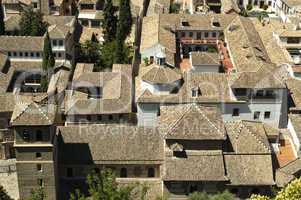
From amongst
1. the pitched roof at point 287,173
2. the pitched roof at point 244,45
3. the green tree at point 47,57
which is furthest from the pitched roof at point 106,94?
the pitched roof at point 287,173

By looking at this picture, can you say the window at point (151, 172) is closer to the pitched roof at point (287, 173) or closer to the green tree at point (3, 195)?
the pitched roof at point (287, 173)

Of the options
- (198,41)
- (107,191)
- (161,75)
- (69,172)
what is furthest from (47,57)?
(107,191)

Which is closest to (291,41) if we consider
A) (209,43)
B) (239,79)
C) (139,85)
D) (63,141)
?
(209,43)

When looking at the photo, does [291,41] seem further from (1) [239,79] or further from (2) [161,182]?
(2) [161,182]

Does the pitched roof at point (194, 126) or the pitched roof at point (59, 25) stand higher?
the pitched roof at point (59, 25)

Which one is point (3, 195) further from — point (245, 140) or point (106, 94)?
point (245, 140)

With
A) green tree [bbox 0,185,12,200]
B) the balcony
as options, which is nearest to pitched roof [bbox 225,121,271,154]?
green tree [bbox 0,185,12,200]

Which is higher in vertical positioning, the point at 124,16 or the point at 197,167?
the point at 124,16
